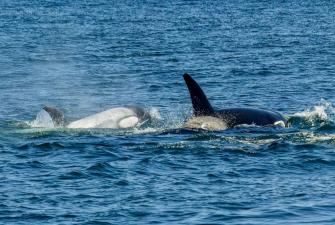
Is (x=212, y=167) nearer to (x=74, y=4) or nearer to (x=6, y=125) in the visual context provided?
(x=6, y=125)

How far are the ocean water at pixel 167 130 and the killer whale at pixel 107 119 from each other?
589mm

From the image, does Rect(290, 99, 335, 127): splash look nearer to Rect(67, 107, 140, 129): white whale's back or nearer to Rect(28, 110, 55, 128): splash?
Rect(67, 107, 140, 129): white whale's back

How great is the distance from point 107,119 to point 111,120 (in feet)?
0.47

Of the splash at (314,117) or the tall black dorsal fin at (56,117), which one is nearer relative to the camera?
the splash at (314,117)

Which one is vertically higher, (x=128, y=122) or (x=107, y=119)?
(x=107, y=119)

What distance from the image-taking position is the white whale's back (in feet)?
97.2

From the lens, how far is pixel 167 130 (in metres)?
28.2

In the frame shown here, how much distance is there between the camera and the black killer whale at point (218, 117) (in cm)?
2802

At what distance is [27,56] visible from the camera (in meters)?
53.1

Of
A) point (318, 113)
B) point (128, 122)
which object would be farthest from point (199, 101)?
point (318, 113)

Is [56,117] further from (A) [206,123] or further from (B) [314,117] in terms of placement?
(B) [314,117]

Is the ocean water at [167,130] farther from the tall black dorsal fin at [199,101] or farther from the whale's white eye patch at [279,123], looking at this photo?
the tall black dorsal fin at [199,101]

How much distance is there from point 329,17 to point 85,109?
43.7 metres

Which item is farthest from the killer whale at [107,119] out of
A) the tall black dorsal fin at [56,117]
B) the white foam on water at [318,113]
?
the white foam on water at [318,113]
